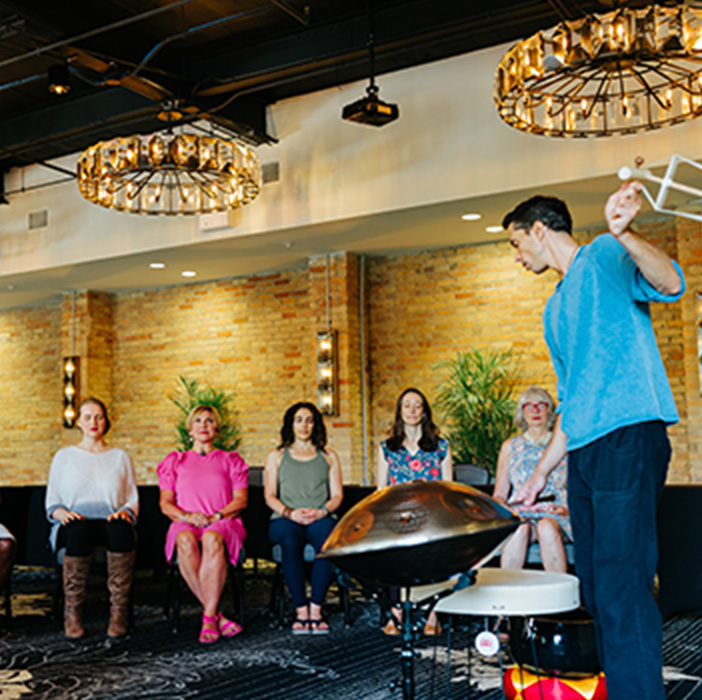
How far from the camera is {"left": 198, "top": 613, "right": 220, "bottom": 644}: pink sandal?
14.4ft

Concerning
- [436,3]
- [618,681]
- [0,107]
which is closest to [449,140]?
[436,3]

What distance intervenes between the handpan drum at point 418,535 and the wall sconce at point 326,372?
6461 mm

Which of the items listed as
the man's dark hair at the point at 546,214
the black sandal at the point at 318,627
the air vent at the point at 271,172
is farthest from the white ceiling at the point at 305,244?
the man's dark hair at the point at 546,214

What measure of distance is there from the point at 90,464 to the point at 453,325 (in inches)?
189

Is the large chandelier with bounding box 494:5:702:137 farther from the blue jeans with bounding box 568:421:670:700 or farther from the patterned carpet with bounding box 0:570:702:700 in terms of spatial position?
the patterned carpet with bounding box 0:570:702:700

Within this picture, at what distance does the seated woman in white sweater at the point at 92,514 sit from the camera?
456 cm

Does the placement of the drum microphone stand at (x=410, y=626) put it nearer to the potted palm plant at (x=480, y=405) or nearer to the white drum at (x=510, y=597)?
the white drum at (x=510, y=597)

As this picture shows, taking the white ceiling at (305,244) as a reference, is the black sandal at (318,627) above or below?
below

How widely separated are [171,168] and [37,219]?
4177 mm

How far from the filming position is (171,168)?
18.6 feet

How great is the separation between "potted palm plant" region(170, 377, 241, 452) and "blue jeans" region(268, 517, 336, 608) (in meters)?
5.18

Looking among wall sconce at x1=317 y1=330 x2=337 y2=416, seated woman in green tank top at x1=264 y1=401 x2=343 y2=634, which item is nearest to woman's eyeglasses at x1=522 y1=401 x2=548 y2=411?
seated woman in green tank top at x1=264 y1=401 x2=343 y2=634

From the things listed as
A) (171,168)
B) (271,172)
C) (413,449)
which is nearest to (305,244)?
(271,172)

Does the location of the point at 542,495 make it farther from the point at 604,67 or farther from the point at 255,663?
the point at 604,67
